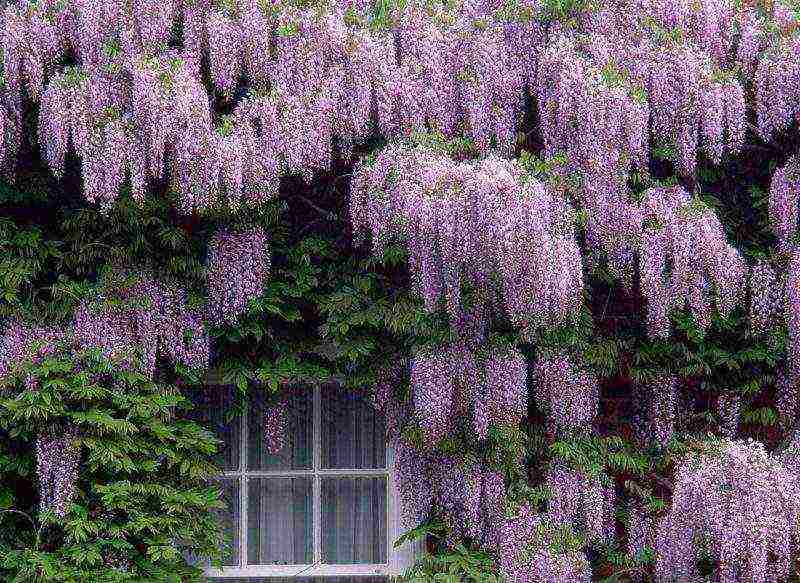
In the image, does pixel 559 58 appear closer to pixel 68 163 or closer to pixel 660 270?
pixel 660 270

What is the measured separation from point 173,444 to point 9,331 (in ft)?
2.98

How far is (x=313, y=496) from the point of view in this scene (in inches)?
215

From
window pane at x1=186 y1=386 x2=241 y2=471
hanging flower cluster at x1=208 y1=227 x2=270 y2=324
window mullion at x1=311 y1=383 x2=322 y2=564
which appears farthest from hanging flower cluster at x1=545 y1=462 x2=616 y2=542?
hanging flower cluster at x1=208 y1=227 x2=270 y2=324

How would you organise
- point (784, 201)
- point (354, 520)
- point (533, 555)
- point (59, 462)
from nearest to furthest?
point (59, 462)
point (533, 555)
point (784, 201)
point (354, 520)

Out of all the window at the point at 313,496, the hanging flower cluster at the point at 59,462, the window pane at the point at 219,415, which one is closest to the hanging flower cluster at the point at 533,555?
the window at the point at 313,496

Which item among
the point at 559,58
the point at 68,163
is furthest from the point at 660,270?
the point at 68,163

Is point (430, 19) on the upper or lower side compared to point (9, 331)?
upper

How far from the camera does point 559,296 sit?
4.90m

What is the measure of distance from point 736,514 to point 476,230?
1.65 metres

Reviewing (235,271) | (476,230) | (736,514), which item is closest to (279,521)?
(235,271)

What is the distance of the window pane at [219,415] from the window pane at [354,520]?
48 cm

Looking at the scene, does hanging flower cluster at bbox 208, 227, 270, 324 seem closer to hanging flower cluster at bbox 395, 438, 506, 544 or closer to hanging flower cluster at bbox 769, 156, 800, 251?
hanging flower cluster at bbox 395, 438, 506, 544

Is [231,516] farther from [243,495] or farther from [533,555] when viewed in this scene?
[533,555]

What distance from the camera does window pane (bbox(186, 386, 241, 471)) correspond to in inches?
215
